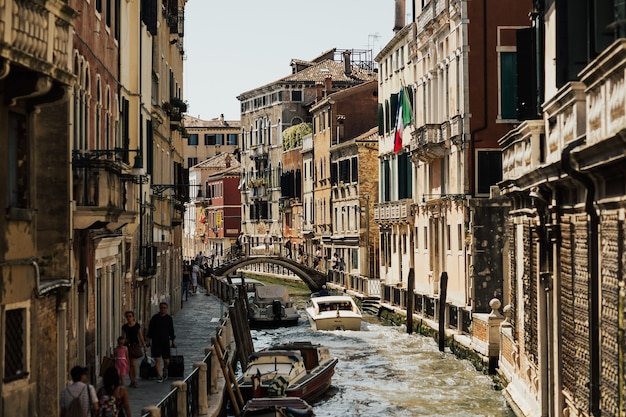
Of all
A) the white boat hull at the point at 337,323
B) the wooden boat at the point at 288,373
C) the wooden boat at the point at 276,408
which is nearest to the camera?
the wooden boat at the point at 276,408

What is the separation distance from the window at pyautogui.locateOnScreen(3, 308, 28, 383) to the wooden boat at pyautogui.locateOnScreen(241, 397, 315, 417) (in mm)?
7002

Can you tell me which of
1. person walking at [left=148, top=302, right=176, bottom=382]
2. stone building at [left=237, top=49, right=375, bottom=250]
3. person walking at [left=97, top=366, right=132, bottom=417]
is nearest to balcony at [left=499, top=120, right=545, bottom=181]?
person walking at [left=97, top=366, right=132, bottom=417]

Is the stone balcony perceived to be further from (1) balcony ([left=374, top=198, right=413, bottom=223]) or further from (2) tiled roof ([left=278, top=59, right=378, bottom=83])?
(2) tiled roof ([left=278, top=59, right=378, bottom=83])

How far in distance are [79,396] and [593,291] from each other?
5196mm

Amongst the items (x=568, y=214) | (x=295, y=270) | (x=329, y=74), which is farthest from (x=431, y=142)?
(x=329, y=74)

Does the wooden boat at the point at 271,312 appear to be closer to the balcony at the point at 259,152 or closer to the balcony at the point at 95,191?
the balcony at the point at 95,191

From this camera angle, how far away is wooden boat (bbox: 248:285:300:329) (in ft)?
137

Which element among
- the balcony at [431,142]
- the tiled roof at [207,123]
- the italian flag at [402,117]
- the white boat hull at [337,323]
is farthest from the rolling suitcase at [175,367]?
the tiled roof at [207,123]

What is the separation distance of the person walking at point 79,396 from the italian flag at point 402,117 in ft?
92.2

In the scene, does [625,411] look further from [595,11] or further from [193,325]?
[193,325]

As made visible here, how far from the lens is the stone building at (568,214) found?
35.8ft

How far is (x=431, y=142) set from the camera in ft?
118

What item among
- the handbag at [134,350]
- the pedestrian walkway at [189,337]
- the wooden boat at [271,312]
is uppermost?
the handbag at [134,350]

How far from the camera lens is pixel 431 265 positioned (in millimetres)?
37469
